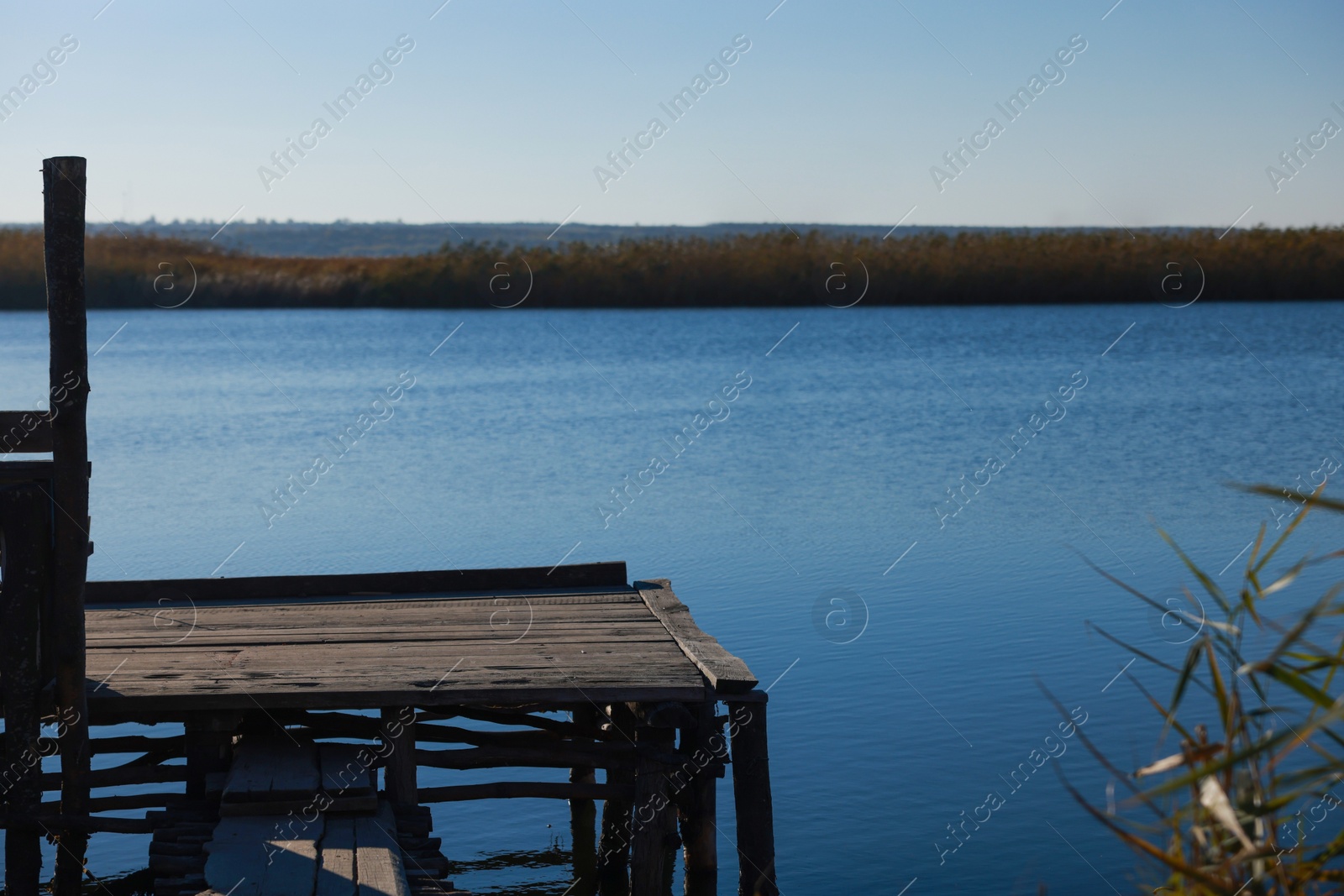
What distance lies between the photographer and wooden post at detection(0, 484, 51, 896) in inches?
180

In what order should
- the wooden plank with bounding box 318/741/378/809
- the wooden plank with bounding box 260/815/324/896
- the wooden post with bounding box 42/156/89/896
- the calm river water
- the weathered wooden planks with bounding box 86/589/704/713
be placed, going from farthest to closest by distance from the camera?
the calm river water < the weathered wooden planks with bounding box 86/589/704/713 < the wooden post with bounding box 42/156/89/896 < the wooden plank with bounding box 318/741/378/809 < the wooden plank with bounding box 260/815/324/896

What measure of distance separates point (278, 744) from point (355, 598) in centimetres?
177

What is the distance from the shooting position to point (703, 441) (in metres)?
19.3

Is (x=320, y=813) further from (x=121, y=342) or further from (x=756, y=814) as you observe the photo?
(x=121, y=342)

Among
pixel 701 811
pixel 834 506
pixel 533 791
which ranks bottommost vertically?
pixel 701 811

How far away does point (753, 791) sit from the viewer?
5043 mm

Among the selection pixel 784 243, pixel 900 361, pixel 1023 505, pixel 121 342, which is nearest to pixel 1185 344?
pixel 900 361

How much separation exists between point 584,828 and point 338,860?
10.0 ft

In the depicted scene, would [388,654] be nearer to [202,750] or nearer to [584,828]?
[202,750]

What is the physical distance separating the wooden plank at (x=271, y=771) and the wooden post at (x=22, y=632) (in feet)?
2.41

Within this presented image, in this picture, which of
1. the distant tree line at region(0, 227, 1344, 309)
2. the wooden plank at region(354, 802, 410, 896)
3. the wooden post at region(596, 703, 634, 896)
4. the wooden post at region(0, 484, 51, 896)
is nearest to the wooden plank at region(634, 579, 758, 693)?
the wooden post at region(596, 703, 634, 896)

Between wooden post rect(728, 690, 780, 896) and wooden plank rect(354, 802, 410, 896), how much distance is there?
136cm

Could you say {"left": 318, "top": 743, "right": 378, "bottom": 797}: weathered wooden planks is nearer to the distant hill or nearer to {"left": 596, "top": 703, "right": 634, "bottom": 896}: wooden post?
{"left": 596, "top": 703, "right": 634, "bottom": 896}: wooden post

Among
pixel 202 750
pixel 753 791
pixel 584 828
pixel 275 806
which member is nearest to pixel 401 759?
pixel 275 806
